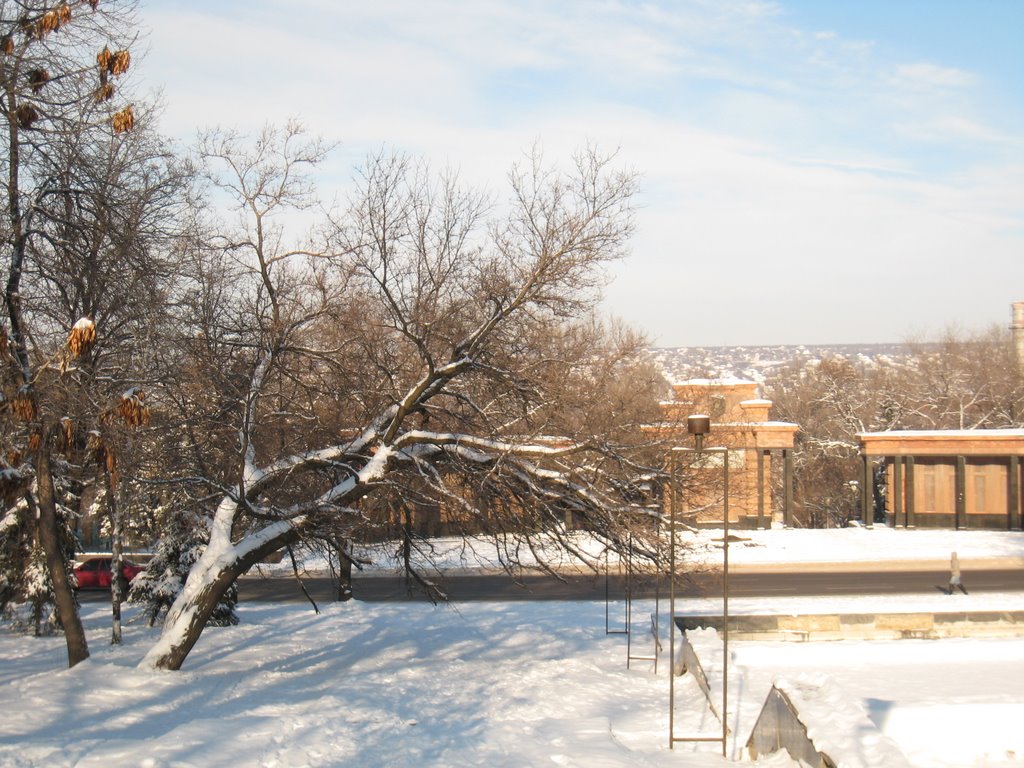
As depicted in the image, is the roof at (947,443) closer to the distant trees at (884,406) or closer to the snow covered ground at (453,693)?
the distant trees at (884,406)

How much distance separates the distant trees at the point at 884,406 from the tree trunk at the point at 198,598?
4462 centimetres

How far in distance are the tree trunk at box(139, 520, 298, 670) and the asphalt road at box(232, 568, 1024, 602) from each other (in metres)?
9.80

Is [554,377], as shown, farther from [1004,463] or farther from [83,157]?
[1004,463]

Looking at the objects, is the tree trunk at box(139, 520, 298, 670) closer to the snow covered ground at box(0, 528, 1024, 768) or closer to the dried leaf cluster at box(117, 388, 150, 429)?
the snow covered ground at box(0, 528, 1024, 768)

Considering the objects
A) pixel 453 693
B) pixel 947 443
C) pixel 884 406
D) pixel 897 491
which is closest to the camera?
pixel 453 693

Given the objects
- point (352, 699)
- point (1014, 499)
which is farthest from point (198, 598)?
point (1014, 499)

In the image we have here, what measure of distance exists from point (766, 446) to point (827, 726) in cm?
3344

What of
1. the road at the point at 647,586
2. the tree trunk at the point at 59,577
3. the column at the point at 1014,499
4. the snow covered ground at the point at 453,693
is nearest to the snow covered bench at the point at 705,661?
the snow covered ground at the point at 453,693

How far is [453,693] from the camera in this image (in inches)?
572

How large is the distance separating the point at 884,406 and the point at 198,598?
182 feet

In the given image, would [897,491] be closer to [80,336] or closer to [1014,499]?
[1014,499]

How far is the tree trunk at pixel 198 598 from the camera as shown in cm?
1481

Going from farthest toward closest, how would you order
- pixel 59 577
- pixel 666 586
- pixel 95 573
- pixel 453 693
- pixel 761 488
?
pixel 761 488, pixel 95 573, pixel 666 586, pixel 59 577, pixel 453 693

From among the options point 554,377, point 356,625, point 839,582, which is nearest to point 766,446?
point 839,582
